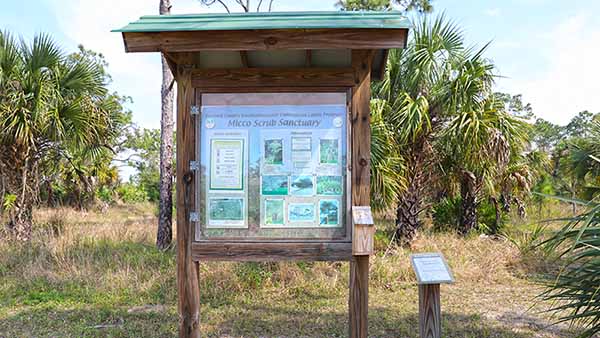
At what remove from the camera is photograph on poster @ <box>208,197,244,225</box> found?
3469 mm

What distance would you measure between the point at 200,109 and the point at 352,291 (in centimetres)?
195

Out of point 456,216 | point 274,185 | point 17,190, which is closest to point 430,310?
point 274,185

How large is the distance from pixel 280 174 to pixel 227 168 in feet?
1.44

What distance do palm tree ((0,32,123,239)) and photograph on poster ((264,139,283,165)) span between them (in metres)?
5.63

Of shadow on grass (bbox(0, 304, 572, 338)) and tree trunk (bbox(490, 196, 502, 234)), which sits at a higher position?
tree trunk (bbox(490, 196, 502, 234))

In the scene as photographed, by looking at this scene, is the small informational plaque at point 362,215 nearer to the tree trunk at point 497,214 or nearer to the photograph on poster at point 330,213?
the photograph on poster at point 330,213

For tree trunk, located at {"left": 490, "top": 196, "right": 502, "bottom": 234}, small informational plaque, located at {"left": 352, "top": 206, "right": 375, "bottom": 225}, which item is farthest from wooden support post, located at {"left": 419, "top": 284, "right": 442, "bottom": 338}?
tree trunk, located at {"left": 490, "top": 196, "right": 502, "bottom": 234}

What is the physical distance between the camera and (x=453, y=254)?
736 cm

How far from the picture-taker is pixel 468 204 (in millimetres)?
9812

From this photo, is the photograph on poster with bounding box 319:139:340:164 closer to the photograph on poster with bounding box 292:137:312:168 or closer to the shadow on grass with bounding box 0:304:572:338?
the photograph on poster with bounding box 292:137:312:168

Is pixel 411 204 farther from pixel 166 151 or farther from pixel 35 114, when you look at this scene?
pixel 35 114

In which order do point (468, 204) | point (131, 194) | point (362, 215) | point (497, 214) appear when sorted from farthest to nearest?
1. point (131, 194)
2. point (497, 214)
3. point (468, 204)
4. point (362, 215)

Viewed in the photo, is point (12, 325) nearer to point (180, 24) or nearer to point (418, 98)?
point (180, 24)

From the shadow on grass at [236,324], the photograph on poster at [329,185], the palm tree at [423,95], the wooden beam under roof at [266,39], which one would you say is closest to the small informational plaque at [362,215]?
the photograph on poster at [329,185]
